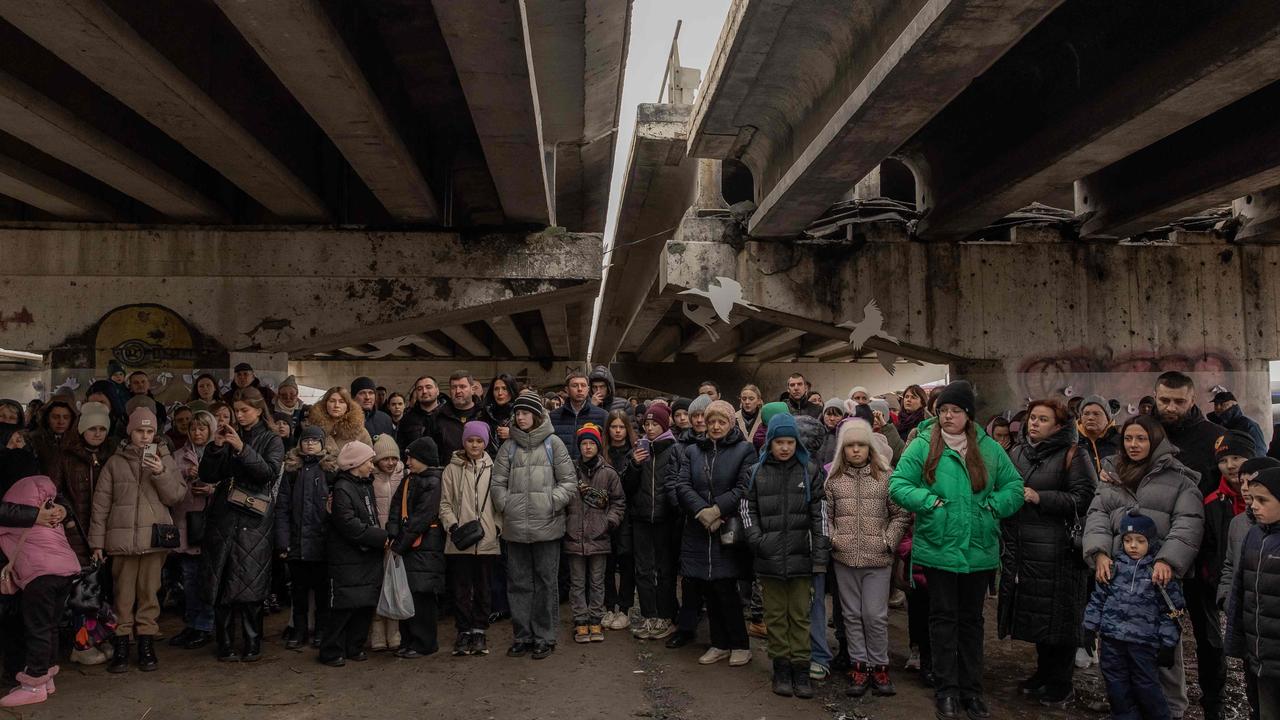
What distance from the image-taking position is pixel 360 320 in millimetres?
10023

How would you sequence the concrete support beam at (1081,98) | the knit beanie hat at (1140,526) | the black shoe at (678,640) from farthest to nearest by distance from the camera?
the black shoe at (678,640) → the concrete support beam at (1081,98) → the knit beanie hat at (1140,526)

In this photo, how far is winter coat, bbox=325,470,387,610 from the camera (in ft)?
19.0

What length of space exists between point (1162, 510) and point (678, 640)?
3.37 m

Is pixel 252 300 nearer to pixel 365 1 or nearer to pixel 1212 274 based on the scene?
pixel 365 1

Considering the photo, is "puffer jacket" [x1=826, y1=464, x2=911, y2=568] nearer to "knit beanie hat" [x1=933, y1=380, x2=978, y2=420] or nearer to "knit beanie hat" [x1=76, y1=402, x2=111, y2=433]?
"knit beanie hat" [x1=933, y1=380, x2=978, y2=420]

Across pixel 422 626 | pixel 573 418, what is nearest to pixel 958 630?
pixel 573 418

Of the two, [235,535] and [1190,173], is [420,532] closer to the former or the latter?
[235,535]

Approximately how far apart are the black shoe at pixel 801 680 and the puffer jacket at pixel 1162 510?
1768mm

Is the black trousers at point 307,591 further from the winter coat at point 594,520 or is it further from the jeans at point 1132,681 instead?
the jeans at point 1132,681

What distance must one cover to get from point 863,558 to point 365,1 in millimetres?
5356

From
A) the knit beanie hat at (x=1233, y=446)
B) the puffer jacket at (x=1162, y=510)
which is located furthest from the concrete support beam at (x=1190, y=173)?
the puffer jacket at (x=1162, y=510)

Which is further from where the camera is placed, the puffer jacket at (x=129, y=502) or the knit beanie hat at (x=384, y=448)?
the knit beanie hat at (x=384, y=448)

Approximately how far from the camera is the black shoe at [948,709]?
4.82m

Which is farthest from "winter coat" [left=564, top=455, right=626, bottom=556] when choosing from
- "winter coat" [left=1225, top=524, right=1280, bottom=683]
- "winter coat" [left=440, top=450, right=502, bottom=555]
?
"winter coat" [left=1225, top=524, right=1280, bottom=683]
